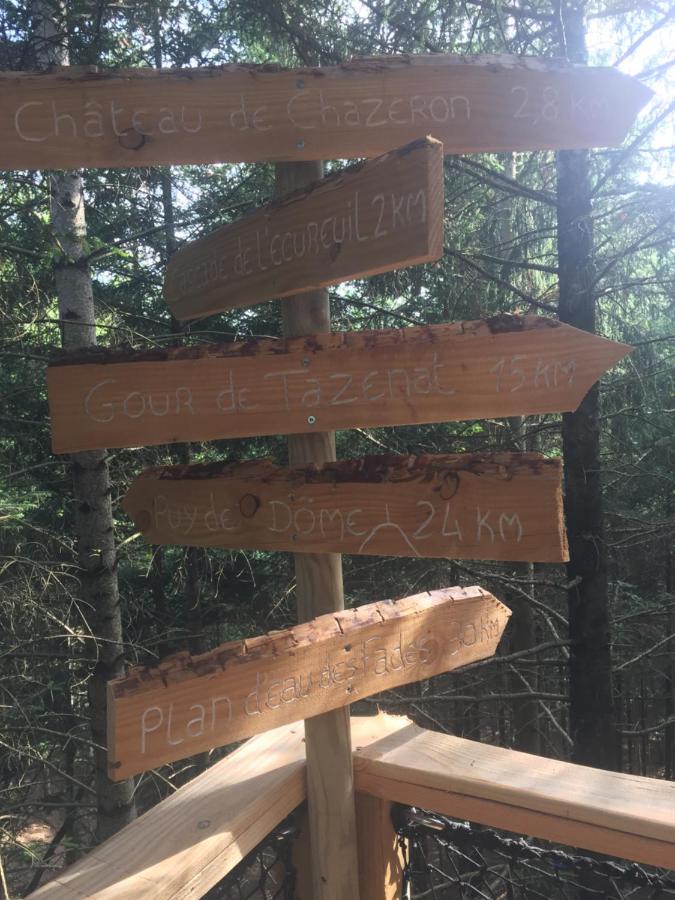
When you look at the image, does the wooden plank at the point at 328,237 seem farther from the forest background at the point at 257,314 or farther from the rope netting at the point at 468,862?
the forest background at the point at 257,314

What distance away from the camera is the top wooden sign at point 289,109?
158cm

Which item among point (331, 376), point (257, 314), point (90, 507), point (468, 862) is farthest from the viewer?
point (257, 314)

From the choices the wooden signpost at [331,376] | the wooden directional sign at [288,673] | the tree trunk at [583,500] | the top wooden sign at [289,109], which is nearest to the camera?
the wooden directional sign at [288,673]

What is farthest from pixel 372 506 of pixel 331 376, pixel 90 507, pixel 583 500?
pixel 583 500

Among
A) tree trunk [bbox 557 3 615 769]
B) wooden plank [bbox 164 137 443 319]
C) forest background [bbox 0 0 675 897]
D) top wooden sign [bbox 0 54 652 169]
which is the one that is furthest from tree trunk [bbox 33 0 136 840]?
tree trunk [bbox 557 3 615 769]

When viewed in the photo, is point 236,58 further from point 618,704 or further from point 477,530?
point 618,704

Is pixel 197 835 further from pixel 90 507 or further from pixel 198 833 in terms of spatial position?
pixel 90 507

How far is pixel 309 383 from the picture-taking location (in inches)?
62.2

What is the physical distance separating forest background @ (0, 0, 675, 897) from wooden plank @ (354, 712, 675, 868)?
189 centimetres

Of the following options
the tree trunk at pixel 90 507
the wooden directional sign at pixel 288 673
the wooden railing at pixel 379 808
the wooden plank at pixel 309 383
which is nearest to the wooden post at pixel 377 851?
the wooden railing at pixel 379 808

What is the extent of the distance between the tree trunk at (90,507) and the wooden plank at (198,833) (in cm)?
250

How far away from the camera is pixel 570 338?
55.1 inches

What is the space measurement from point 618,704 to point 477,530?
1012cm

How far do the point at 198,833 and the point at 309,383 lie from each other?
990mm
